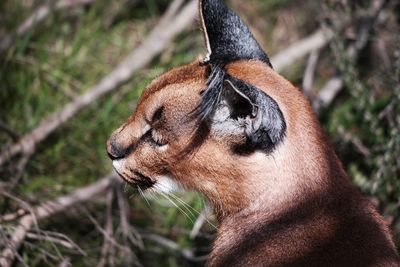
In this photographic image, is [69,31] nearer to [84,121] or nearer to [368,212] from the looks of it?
[84,121]

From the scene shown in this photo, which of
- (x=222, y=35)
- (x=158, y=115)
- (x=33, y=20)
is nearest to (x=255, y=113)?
(x=158, y=115)

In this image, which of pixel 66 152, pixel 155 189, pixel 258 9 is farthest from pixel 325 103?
pixel 155 189

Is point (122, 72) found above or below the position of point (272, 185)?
above

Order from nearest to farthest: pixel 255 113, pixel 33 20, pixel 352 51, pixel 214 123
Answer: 1. pixel 255 113
2. pixel 214 123
3. pixel 33 20
4. pixel 352 51

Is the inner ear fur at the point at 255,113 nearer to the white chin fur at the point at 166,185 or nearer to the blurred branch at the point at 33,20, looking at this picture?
the white chin fur at the point at 166,185

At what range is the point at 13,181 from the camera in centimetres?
453

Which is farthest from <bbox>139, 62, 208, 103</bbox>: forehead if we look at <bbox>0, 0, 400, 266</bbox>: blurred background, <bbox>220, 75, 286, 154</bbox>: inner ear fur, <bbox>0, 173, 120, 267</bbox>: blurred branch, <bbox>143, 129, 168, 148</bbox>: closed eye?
<bbox>0, 173, 120, 267</bbox>: blurred branch

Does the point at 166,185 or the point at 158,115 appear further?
the point at 166,185

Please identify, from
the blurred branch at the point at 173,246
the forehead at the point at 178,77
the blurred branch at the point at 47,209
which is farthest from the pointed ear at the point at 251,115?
the blurred branch at the point at 173,246

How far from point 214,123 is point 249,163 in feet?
0.69

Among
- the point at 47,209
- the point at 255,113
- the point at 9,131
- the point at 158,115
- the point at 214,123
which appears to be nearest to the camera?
the point at 255,113

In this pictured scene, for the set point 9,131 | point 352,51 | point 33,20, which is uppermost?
point 33,20

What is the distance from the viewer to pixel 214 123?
3.21 meters

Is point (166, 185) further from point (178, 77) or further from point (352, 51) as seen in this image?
point (352, 51)
